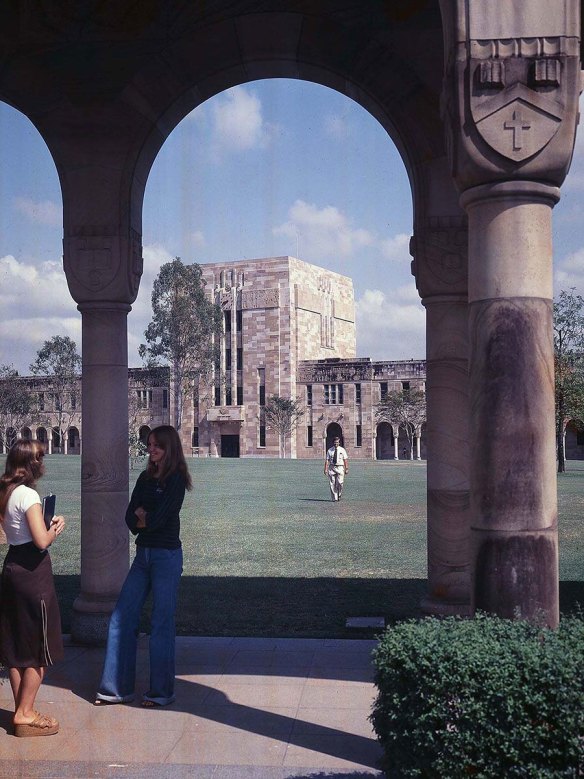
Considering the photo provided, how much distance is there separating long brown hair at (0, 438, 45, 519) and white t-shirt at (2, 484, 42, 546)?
0.03 meters

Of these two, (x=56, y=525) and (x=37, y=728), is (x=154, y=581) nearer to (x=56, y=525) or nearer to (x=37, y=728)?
(x=56, y=525)

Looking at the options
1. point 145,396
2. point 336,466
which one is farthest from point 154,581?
point 145,396

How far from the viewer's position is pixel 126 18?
7.55 meters

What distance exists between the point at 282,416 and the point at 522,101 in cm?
7739

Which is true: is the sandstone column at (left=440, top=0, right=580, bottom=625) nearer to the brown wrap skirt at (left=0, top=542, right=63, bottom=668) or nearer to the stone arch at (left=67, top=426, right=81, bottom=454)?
the brown wrap skirt at (left=0, top=542, right=63, bottom=668)

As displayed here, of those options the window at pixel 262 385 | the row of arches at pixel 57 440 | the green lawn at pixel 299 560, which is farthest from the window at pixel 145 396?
the green lawn at pixel 299 560

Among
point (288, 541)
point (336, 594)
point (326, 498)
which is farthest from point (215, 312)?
point (336, 594)

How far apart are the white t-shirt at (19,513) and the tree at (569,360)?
3963 centimetres

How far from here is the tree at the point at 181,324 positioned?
7400 centimetres

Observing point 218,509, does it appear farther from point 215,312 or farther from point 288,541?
point 215,312

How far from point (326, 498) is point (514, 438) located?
23.3 m

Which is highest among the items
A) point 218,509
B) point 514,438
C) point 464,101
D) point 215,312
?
point 215,312

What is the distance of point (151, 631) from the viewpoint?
19.5 feet

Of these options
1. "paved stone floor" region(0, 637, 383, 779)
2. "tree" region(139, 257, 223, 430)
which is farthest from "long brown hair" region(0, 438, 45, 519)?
"tree" region(139, 257, 223, 430)
